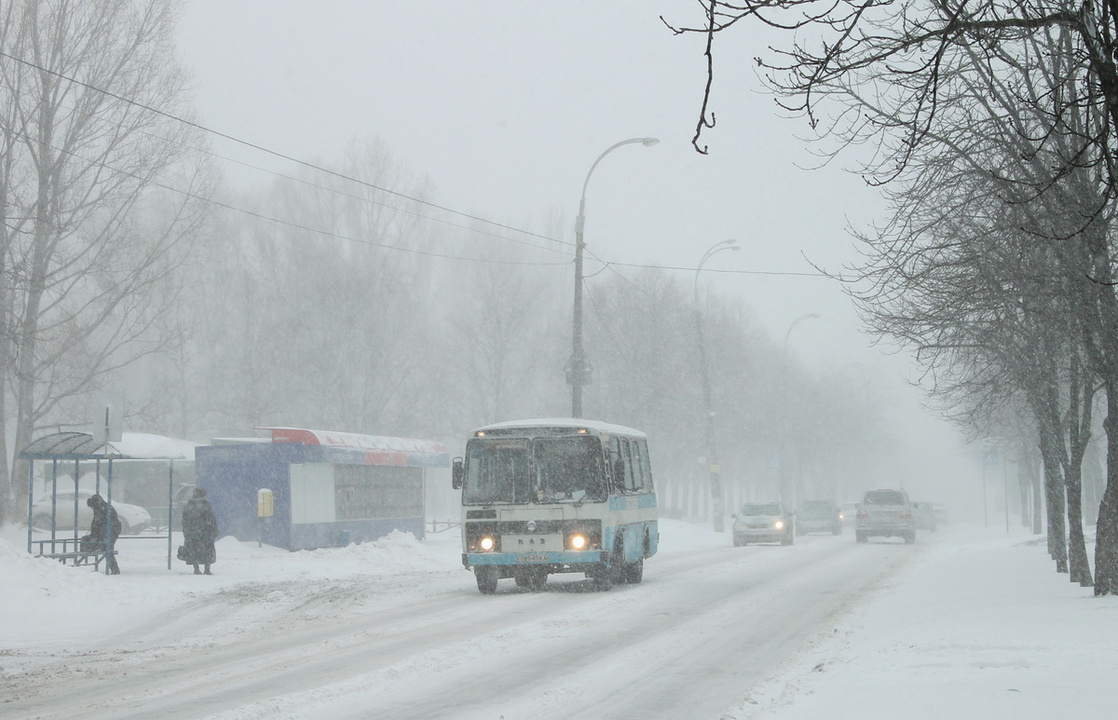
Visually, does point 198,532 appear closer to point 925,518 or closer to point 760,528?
point 760,528

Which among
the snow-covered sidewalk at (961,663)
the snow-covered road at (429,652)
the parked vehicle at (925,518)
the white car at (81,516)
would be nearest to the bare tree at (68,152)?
the white car at (81,516)

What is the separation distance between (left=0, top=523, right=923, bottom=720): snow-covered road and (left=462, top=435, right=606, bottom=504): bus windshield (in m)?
1.59

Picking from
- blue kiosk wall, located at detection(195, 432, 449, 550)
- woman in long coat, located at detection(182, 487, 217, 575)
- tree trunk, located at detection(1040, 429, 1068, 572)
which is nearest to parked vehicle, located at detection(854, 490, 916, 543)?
blue kiosk wall, located at detection(195, 432, 449, 550)

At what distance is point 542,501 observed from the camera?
18.9 meters

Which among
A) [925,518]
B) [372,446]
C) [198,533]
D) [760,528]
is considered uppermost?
[372,446]

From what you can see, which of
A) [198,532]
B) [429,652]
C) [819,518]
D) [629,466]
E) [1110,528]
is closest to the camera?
[429,652]

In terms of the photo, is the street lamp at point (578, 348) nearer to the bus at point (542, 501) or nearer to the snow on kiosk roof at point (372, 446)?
the snow on kiosk roof at point (372, 446)

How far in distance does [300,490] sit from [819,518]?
30.4 meters

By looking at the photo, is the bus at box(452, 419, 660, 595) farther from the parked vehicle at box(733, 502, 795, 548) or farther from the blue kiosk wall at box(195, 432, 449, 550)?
the parked vehicle at box(733, 502, 795, 548)

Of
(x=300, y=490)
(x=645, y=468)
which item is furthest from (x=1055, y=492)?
(x=300, y=490)

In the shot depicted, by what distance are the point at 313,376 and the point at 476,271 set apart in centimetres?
1462

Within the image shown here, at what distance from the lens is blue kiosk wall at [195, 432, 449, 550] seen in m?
29.7

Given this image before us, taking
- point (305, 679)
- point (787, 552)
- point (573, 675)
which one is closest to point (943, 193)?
point (573, 675)

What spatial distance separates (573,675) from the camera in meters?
10.5
